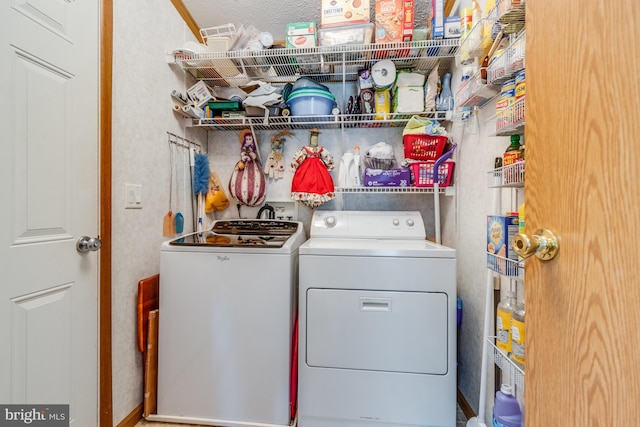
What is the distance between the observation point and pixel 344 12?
172 cm

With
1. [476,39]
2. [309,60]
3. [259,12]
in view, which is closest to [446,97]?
[476,39]

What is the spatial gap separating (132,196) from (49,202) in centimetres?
42

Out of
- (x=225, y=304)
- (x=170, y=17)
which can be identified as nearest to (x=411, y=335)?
(x=225, y=304)

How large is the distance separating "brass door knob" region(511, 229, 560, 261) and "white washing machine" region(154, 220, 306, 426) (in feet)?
3.58

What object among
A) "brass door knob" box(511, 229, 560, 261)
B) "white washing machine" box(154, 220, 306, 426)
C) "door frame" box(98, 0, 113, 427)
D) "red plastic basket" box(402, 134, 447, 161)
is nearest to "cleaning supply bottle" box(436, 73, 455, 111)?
"red plastic basket" box(402, 134, 447, 161)

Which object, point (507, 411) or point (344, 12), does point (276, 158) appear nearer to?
point (344, 12)

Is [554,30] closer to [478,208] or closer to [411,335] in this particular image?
[478,208]

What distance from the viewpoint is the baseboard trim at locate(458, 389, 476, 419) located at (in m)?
1.56

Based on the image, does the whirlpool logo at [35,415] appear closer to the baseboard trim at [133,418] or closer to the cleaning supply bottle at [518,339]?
the baseboard trim at [133,418]

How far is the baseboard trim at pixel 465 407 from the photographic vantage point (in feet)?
5.12

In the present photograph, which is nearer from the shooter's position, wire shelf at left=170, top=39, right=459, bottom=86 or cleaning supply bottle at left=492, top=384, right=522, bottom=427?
cleaning supply bottle at left=492, top=384, right=522, bottom=427

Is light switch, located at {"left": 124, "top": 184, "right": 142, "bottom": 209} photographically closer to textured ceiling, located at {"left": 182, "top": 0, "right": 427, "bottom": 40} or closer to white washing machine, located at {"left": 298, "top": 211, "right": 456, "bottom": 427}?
white washing machine, located at {"left": 298, "top": 211, "right": 456, "bottom": 427}

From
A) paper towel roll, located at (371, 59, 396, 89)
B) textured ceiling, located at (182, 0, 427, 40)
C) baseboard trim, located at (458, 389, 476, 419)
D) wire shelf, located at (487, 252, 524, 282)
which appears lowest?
baseboard trim, located at (458, 389, 476, 419)

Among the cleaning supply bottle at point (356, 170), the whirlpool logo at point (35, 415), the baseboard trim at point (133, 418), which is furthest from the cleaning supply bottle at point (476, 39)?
the baseboard trim at point (133, 418)
